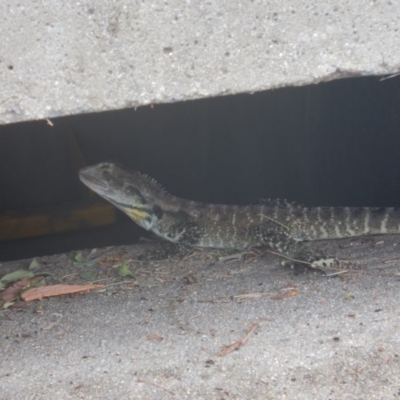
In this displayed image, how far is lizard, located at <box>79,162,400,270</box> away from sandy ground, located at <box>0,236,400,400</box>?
1154 millimetres

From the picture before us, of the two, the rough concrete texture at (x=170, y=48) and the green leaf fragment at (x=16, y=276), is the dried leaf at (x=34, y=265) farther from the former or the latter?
the rough concrete texture at (x=170, y=48)

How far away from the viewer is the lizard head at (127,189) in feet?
21.0

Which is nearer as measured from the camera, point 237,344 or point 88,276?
point 237,344

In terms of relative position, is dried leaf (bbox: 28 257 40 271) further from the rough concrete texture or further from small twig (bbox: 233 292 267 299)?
the rough concrete texture

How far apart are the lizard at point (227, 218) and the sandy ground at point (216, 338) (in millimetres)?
1154

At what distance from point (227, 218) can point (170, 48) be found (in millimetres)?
3157

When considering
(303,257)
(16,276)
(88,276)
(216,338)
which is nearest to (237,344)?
(216,338)

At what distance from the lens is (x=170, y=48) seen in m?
3.41

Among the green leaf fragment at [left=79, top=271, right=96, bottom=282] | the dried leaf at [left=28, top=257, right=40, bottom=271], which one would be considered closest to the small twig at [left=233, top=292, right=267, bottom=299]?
the green leaf fragment at [left=79, top=271, right=96, bottom=282]

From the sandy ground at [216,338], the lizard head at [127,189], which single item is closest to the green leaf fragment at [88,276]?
the sandy ground at [216,338]

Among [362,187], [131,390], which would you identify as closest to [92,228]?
[362,187]

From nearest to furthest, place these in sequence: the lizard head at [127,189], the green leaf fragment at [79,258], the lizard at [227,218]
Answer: the green leaf fragment at [79,258] → the lizard at [227,218] → the lizard head at [127,189]

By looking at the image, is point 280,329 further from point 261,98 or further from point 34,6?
point 261,98

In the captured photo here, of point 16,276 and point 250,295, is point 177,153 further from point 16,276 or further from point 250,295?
point 250,295
